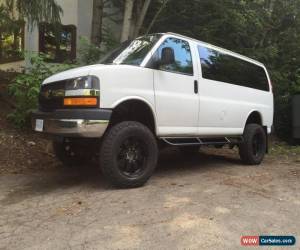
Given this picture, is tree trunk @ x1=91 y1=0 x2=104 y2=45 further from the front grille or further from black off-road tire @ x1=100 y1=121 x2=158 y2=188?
black off-road tire @ x1=100 y1=121 x2=158 y2=188

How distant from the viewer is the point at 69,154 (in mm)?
7637

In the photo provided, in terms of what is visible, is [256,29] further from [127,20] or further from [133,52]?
[133,52]

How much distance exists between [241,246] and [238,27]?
975cm

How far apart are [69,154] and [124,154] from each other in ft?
5.89

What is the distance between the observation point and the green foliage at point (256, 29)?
13047 millimetres

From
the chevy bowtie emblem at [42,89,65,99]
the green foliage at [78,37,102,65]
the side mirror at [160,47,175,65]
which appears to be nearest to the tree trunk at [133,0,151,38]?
the green foliage at [78,37,102,65]

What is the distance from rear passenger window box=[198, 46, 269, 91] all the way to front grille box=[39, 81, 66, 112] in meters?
2.40

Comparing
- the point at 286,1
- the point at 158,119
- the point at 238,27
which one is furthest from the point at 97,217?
the point at 286,1

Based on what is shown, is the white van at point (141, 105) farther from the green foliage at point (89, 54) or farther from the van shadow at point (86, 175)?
the green foliage at point (89, 54)

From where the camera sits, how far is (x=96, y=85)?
584 centimetres

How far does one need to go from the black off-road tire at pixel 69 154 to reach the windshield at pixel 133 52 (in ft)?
4.80

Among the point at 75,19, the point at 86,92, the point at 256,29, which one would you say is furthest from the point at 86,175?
the point at 75,19

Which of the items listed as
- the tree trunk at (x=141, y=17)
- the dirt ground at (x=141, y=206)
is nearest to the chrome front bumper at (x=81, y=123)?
the dirt ground at (x=141, y=206)

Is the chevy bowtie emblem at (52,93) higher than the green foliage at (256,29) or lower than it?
lower
